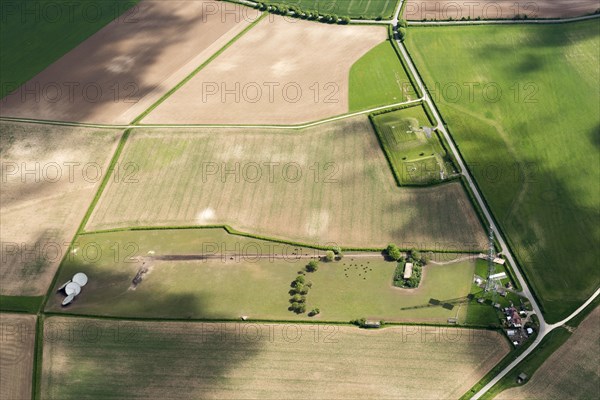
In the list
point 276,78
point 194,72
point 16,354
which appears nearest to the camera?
point 16,354

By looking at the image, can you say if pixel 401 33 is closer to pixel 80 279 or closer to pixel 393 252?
pixel 393 252

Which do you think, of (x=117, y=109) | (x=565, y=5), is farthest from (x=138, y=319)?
(x=565, y=5)

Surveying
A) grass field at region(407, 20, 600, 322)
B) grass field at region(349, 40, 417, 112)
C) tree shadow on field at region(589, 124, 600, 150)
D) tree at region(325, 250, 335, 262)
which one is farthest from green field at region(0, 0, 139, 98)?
tree shadow on field at region(589, 124, 600, 150)

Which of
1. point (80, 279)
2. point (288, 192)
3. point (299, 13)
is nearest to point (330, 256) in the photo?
point (288, 192)

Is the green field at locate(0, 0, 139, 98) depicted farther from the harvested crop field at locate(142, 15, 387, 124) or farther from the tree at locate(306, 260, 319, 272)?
the tree at locate(306, 260, 319, 272)

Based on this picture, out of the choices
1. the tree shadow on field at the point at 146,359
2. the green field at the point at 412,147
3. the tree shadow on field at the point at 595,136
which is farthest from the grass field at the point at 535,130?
the tree shadow on field at the point at 146,359

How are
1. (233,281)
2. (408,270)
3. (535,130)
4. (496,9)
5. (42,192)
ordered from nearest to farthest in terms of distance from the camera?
(408,270), (233,281), (42,192), (535,130), (496,9)

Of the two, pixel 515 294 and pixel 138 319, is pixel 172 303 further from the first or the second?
pixel 515 294
